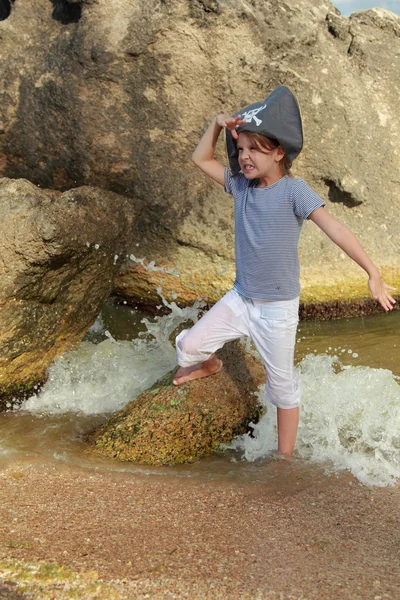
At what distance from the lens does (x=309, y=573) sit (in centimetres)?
213

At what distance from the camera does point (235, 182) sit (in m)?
3.30

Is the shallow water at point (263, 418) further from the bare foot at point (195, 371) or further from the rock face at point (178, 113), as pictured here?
the rock face at point (178, 113)

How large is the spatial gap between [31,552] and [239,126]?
6.50 ft

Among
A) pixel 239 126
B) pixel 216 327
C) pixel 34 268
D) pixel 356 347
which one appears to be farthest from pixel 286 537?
pixel 356 347

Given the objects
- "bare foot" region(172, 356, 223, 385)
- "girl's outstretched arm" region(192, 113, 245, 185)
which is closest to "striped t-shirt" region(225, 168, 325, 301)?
"girl's outstretched arm" region(192, 113, 245, 185)

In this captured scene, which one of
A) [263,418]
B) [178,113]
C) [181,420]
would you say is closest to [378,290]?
[263,418]

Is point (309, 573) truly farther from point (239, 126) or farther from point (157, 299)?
point (157, 299)

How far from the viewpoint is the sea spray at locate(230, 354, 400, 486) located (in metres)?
3.20

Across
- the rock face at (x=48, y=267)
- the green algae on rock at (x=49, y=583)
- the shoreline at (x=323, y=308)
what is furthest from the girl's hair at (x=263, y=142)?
the shoreline at (x=323, y=308)

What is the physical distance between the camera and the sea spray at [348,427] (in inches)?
126

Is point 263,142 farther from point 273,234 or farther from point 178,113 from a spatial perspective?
point 178,113

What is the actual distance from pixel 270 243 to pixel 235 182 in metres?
0.39

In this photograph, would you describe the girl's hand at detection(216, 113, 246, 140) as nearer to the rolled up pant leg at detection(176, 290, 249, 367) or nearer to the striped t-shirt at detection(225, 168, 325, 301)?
the striped t-shirt at detection(225, 168, 325, 301)

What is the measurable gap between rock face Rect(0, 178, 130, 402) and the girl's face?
4.79 feet
